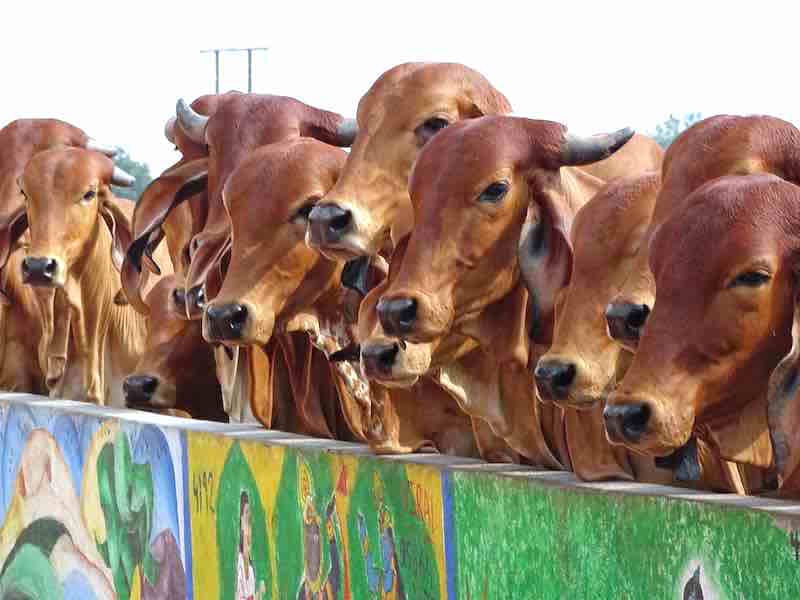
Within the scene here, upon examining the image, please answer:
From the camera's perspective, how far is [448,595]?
497 cm

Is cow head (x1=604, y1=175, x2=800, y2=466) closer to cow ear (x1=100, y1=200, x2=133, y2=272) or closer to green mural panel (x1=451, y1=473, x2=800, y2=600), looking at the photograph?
green mural panel (x1=451, y1=473, x2=800, y2=600)

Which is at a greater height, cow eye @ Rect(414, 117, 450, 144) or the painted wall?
cow eye @ Rect(414, 117, 450, 144)

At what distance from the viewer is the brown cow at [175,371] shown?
756cm

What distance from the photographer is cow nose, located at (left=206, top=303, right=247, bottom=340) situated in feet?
18.8

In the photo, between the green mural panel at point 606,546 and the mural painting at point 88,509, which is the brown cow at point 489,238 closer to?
the green mural panel at point 606,546

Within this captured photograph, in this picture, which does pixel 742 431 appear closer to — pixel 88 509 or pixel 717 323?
pixel 717 323

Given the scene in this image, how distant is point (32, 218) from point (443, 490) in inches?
150

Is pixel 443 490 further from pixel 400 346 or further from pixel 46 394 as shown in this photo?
pixel 46 394

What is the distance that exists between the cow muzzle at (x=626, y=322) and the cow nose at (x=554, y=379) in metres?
0.24

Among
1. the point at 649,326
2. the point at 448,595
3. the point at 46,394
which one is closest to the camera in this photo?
the point at 649,326

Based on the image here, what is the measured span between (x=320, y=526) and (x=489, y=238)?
1022mm

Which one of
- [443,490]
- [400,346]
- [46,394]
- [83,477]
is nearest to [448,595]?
[443,490]

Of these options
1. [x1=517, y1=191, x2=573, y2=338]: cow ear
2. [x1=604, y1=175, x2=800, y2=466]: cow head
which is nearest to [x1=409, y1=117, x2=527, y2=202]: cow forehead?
[x1=517, y1=191, x2=573, y2=338]: cow ear

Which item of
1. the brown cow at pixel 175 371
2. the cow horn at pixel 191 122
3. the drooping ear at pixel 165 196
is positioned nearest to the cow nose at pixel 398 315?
the drooping ear at pixel 165 196
